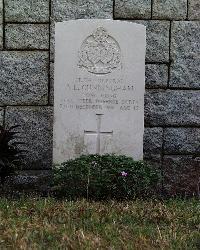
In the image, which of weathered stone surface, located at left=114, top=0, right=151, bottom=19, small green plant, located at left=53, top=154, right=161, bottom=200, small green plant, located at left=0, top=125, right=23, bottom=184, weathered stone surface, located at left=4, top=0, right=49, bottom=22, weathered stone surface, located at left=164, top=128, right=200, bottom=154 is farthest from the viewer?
weathered stone surface, located at left=164, top=128, right=200, bottom=154

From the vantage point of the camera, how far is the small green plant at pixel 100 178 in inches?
219

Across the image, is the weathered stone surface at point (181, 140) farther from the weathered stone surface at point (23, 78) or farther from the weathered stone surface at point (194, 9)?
the weathered stone surface at point (23, 78)

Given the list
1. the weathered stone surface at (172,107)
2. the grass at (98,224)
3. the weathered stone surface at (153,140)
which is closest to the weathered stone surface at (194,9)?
the weathered stone surface at (172,107)

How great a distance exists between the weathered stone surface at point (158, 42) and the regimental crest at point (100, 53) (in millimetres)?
725

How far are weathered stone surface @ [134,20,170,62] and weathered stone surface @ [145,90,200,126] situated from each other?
348 millimetres

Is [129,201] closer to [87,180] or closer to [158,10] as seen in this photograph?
[87,180]

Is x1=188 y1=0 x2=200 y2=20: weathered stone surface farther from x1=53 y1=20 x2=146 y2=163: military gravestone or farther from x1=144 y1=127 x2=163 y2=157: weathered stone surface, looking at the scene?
x1=144 y1=127 x2=163 y2=157: weathered stone surface

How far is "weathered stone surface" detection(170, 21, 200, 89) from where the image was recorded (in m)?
6.77

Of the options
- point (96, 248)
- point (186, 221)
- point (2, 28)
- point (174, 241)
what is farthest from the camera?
point (2, 28)

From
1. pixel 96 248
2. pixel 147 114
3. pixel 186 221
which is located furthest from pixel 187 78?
pixel 96 248

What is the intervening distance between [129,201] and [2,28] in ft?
7.45

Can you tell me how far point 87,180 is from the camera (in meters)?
5.54

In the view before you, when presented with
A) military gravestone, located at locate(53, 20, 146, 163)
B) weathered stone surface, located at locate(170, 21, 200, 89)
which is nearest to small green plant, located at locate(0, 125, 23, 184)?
military gravestone, located at locate(53, 20, 146, 163)

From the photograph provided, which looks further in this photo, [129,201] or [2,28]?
[2,28]
